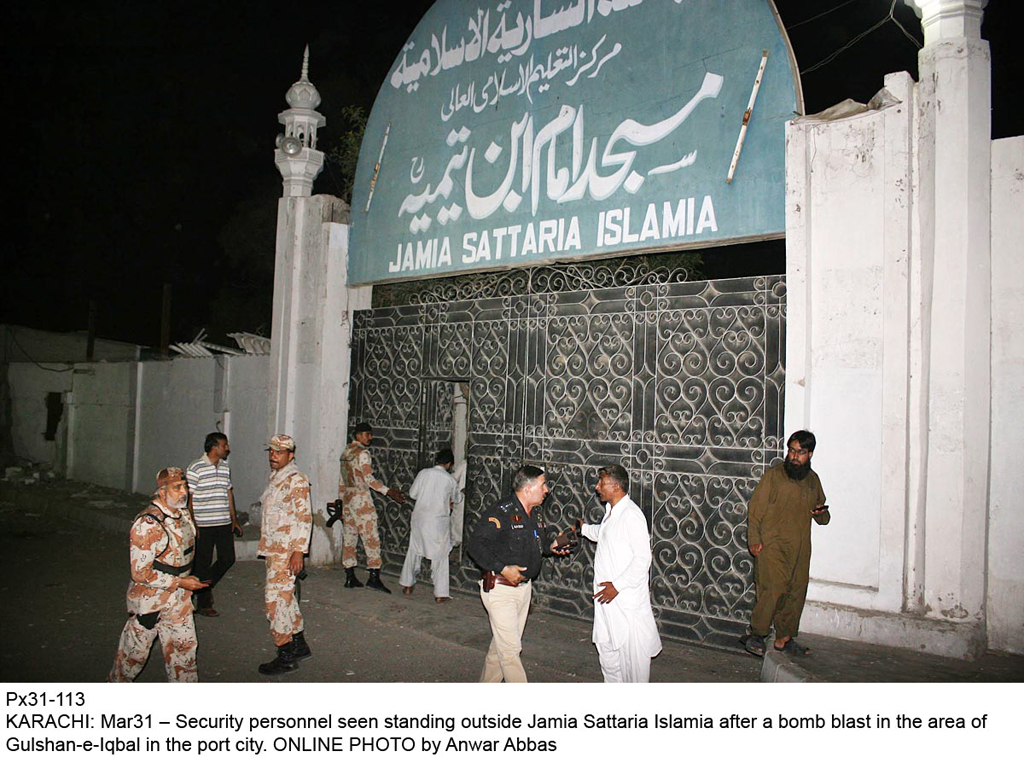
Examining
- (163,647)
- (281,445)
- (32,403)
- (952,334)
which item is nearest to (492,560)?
(163,647)

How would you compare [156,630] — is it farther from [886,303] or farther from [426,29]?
[426,29]

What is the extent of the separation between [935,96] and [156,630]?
5.70 metres

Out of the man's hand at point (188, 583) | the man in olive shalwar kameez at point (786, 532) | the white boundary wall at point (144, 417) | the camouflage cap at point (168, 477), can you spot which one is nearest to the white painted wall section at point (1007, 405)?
the man in olive shalwar kameez at point (786, 532)

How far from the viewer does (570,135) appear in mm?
7043

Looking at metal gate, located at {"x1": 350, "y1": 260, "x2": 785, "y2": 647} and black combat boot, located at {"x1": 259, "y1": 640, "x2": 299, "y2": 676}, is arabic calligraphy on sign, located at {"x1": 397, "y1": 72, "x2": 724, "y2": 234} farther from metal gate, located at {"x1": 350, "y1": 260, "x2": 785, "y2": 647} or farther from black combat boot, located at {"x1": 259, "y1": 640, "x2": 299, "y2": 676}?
black combat boot, located at {"x1": 259, "y1": 640, "x2": 299, "y2": 676}

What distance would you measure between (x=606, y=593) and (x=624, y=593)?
11cm

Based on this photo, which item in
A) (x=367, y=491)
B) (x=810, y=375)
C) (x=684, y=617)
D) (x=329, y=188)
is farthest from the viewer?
(x=329, y=188)

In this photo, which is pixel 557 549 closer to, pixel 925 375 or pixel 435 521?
pixel 925 375

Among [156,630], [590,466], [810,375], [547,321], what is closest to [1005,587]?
[810,375]

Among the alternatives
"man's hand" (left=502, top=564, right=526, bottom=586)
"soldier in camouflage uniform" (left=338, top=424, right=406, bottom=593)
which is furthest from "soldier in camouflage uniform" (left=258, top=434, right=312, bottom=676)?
"soldier in camouflage uniform" (left=338, top=424, right=406, bottom=593)

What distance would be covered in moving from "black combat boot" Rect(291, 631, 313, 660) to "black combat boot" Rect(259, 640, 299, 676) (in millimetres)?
33

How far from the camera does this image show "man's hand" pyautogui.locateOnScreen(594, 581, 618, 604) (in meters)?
4.38
